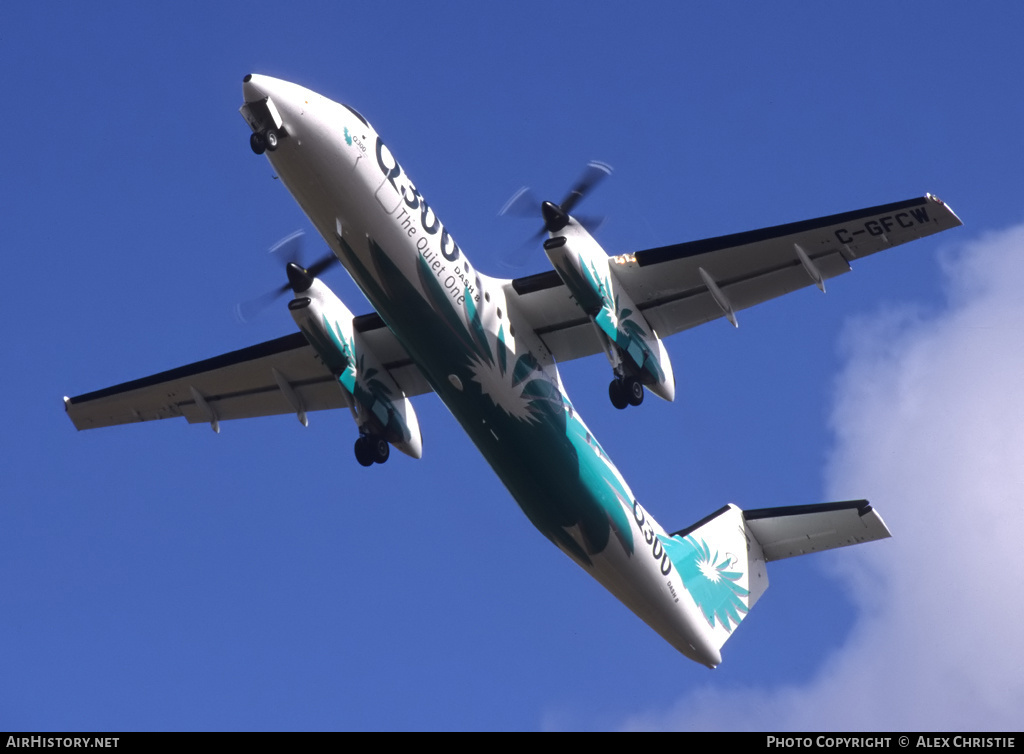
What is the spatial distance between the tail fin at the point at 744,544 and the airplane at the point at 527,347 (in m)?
0.04

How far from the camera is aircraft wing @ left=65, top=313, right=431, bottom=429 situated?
69.8 feet

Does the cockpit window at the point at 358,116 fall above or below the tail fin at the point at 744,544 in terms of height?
above

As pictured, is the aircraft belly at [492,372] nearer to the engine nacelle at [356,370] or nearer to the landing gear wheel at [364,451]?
the engine nacelle at [356,370]

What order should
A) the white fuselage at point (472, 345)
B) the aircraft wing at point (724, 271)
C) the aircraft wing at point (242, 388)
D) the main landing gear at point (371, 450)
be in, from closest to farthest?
the white fuselage at point (472, 345) → the aircraft wing at point (724, 271) → the main landing gear at point (371, 450) → the aircraft wing at point (242, 388)

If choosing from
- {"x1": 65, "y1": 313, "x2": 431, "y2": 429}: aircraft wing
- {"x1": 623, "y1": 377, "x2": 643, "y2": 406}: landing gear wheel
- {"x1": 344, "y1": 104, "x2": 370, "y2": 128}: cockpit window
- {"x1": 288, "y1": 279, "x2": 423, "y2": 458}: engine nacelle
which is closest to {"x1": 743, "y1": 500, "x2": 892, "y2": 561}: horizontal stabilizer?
{"x1": 623, "y1": 377, "x2": 643, "y2": 406}: landing gear wheel

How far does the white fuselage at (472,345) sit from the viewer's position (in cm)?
1650

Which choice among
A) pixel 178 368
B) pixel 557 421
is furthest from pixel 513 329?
pixel 178 368

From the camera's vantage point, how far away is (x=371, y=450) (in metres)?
21.0

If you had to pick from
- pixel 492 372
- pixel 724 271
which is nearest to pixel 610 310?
pixel 724 271

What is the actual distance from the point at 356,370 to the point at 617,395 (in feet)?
14.5

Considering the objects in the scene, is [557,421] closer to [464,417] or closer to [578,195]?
[464,417]

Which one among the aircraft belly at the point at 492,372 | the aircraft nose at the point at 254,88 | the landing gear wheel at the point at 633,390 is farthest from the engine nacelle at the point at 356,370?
the aircraft nose at the point at 254,88

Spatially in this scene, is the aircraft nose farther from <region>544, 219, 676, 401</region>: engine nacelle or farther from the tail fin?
the tail fin
